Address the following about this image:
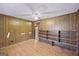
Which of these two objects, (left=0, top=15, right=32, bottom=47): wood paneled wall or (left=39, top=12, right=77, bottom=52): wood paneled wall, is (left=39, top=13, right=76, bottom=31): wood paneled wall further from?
(left=0, top=15, right=32, bottom=47): wood paneled wall

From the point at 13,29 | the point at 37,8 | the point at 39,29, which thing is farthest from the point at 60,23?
the point at 13,29

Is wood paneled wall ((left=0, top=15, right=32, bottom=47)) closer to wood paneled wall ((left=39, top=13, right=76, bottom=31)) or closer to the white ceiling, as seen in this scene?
the white ceiling

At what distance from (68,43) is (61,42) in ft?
0.50

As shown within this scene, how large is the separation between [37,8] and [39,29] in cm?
49

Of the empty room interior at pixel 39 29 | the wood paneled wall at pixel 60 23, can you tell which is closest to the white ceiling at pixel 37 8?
the empty room interior at pixel 39 29

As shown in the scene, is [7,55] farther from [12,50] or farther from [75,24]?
[75,24]

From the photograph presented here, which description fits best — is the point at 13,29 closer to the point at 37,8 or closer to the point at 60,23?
the point at 37,8

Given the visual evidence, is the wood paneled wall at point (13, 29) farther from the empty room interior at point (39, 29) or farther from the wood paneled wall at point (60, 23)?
the wood paneled wall at point (60, 23)

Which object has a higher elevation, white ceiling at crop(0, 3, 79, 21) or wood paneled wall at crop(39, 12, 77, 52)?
white ceiling at crop(0, 3, 79, 21)

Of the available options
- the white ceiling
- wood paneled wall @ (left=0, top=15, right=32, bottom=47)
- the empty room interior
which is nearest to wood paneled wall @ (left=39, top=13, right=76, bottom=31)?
the empty room interior

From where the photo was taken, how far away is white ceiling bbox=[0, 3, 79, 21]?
7.20 feet

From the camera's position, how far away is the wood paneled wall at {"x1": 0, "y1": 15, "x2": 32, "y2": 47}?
226 centimetres

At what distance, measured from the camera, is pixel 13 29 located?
7.55 ft

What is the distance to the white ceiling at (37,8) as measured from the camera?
2.19m
